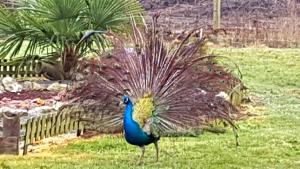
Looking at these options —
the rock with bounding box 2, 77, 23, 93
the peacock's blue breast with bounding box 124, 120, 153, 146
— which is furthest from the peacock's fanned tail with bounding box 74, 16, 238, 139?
the rock with bounding box 2, 77, 23, 93

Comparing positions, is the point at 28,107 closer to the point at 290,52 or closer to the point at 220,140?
the point at 220,140

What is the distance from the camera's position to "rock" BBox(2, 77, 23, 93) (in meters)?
13.9

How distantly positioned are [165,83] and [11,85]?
7017mm

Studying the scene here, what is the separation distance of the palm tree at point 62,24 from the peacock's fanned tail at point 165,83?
6.38 metres

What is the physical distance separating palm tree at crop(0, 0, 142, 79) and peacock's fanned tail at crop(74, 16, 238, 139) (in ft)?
20.9

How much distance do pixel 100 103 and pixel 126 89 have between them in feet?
1.13

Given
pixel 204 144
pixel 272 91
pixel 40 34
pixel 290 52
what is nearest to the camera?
pixel 204 144

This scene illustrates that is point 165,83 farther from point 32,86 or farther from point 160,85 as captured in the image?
point 32,86

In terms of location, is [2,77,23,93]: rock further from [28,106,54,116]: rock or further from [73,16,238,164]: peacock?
[73,16,238,164]: peacock

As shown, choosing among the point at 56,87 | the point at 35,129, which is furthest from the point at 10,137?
the point at 56,87

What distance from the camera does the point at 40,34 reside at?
47.6 feet

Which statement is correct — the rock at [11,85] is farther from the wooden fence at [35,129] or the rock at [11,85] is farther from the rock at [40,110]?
the wooden fence at [35,129]

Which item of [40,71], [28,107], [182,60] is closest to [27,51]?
[40,71]

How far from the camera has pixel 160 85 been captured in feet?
25.2
